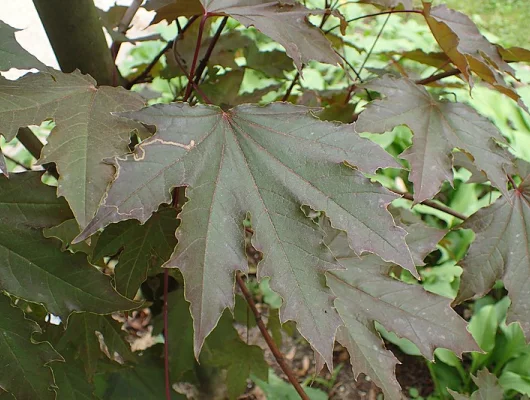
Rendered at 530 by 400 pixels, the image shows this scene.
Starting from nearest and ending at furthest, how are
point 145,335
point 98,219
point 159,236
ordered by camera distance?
point 98,219 < point 159,236 < point 145,335

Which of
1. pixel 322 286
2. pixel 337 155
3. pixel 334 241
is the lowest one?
pixel 334 241

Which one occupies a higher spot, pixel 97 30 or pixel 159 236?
pixel 97 30

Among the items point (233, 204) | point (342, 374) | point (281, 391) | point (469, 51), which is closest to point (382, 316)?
point (233, 204)

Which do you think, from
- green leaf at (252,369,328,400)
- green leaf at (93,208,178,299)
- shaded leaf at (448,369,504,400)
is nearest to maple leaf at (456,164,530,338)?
shaded leaf at (448,369,504,400)

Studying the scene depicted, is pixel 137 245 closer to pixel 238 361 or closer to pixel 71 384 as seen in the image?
pixel 71 384

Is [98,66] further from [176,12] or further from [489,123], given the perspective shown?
[489,123]

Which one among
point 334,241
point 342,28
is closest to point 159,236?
point 334,241

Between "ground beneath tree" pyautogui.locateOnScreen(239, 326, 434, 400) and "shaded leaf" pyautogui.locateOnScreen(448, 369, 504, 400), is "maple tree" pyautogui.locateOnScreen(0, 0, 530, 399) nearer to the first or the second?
"shaded leaf" pyautogui.locateOnScreen(448, 369, 504, 400)
